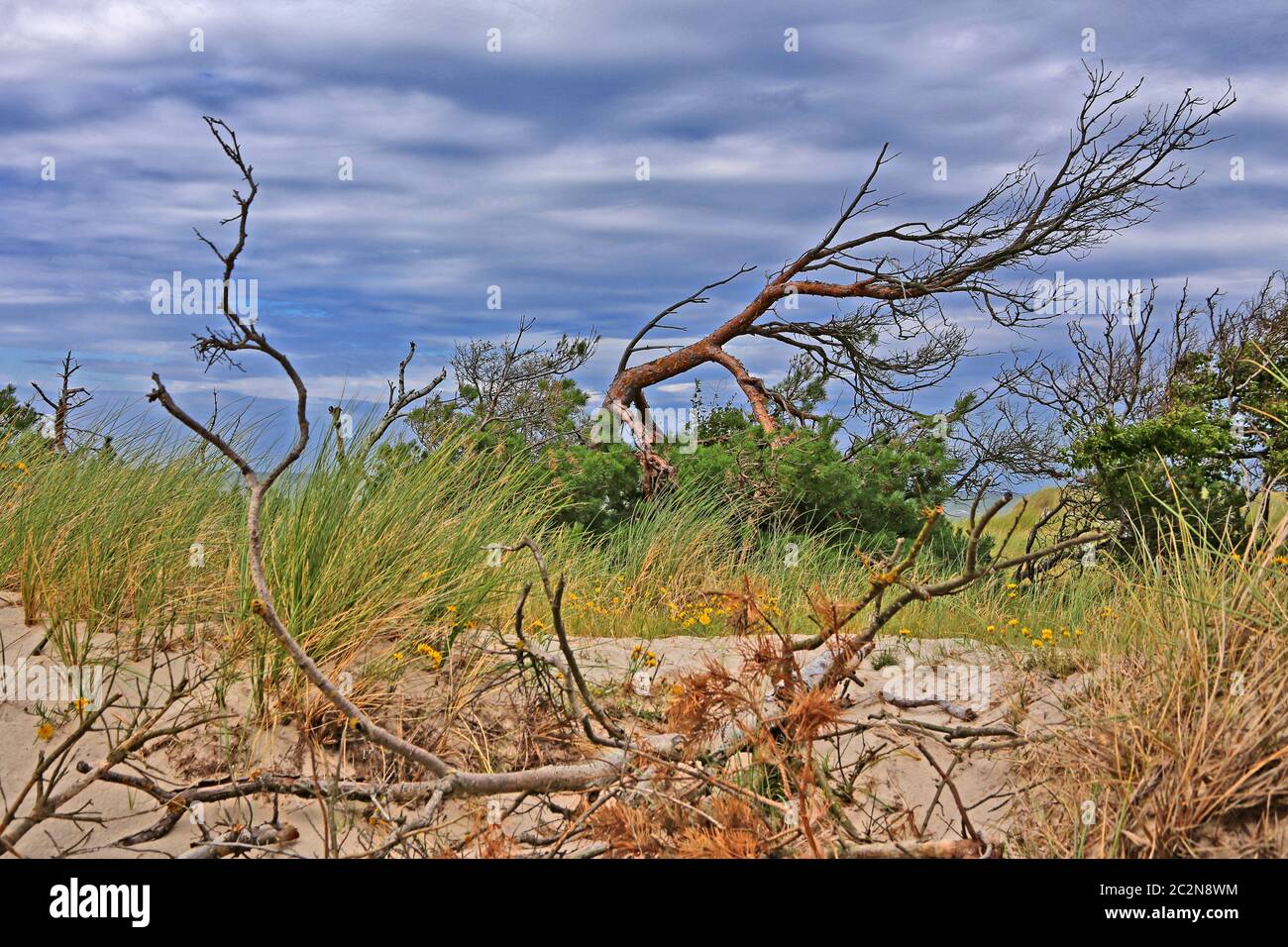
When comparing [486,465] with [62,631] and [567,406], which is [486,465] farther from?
[567,406]

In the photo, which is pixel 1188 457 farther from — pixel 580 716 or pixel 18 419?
pixel 18 419

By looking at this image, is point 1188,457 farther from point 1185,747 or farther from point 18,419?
point 18,419

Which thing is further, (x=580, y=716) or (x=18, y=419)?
(x=18, y=419)

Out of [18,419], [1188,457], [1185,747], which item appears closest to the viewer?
[1185,747]

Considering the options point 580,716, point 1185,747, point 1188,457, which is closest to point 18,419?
point 580,716

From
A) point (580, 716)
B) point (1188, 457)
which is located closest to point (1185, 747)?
point (580, 716)

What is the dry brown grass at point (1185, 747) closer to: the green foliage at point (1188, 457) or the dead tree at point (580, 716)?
the dead tree at point (580, 716)

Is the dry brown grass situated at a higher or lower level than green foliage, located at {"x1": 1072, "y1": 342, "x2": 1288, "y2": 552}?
lower

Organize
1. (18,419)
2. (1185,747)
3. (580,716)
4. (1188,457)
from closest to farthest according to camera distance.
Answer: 1. (1185,747)
2. (580,716)
3. (18,419)
4. (1188,457)

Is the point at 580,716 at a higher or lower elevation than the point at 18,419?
lower

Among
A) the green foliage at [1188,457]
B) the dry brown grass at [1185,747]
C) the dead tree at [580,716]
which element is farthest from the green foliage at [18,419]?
the green foliage at [1188,457]

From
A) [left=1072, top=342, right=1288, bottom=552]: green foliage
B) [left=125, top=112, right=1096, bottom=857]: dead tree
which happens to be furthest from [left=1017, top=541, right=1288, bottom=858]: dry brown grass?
[left=1072, top=342, right=1288, bottom=552]: green foliage

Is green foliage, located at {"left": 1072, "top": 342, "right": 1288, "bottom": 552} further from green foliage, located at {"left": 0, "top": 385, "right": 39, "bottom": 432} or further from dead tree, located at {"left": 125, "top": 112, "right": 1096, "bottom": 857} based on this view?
green foliage, located at {"left": 0, "top": 385, "right": 39, "bottom": 432}
